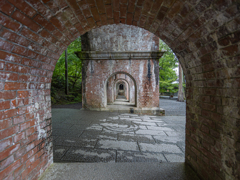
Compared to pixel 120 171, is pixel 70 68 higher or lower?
higher

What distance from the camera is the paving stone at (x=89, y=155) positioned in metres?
2.92

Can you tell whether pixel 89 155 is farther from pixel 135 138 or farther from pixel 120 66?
pixel 120 66

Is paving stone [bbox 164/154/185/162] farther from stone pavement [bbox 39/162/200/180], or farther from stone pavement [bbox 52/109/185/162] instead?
stone pavement [bbox 39/162/200/180]

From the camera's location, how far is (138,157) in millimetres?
3064

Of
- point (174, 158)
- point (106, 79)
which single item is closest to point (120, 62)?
point (106, 79)

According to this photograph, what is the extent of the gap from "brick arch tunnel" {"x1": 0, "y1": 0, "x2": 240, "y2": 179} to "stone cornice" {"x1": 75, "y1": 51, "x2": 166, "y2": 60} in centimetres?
571

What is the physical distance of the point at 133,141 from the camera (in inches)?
157

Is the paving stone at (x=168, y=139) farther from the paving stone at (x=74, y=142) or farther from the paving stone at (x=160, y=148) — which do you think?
the paving stone at (x=74, y=142)

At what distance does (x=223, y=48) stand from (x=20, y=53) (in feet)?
8.39

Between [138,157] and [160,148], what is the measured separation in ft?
2.74

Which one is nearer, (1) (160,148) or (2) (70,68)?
(1) (160,148)

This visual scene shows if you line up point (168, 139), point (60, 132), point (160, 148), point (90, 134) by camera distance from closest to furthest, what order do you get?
point (160, 148)
point (168, 139)
point (90, 134)
point (60, 132)

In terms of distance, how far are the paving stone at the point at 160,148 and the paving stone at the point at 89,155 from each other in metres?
0.90

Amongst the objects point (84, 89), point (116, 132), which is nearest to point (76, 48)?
point (84, 89)
